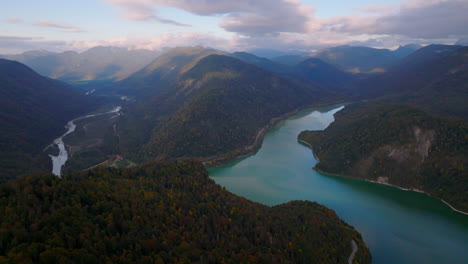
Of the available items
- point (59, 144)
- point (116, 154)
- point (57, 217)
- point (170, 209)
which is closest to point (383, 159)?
point (170, 209)

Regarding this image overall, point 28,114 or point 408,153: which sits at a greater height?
point 408,153

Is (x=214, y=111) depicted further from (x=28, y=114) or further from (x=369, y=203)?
(x=28, y=114)

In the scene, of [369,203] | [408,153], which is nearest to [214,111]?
[408,153]

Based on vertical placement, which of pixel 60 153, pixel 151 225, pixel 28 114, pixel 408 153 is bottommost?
pixel 60 153

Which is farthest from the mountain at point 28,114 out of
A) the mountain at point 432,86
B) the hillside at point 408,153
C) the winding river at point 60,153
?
the mountain at point 432,86

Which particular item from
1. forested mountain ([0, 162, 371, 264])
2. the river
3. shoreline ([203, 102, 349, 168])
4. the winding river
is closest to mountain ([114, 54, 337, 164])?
shoreline ([203, 102, 349, 168])

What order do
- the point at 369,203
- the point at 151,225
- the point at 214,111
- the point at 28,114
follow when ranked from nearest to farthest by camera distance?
the point at 151,225 < the point at 369,203 < the point at 214,111 < the point at 28,114

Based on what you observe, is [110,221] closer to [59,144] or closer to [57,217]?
[57,217]
